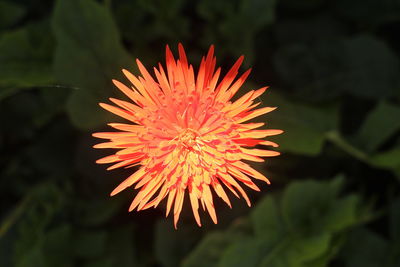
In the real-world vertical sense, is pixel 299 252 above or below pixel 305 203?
below

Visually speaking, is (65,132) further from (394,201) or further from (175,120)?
(394,201)

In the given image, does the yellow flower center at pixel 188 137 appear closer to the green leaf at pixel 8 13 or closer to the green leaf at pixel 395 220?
the green leaf at pixel 8 13

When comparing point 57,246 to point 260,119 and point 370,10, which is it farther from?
point 370,10

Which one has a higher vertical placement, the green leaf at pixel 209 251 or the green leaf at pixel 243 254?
the green leaf at pixel 209 251

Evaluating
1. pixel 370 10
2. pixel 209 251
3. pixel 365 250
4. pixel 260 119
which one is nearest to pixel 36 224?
pixel 209 251

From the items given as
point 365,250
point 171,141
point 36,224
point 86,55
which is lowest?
point 365,250

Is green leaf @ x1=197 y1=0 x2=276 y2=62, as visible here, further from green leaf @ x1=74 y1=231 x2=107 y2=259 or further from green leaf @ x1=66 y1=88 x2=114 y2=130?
green leaf @ x1=74 y1=231 x2=107 y2=259

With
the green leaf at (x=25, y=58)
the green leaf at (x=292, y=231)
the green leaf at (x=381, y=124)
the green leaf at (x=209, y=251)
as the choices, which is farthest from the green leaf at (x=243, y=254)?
the green leaf at (x=25, y=58)
